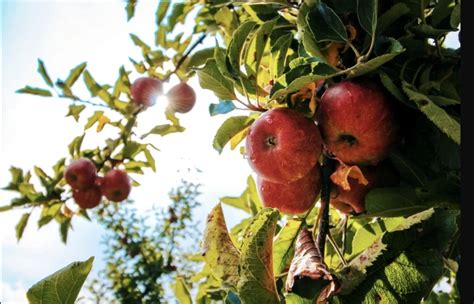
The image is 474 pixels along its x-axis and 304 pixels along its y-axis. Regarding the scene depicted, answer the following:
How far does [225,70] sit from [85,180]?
145 cm

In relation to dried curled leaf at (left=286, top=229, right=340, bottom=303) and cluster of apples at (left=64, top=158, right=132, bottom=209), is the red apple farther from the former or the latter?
dried curled leaf at (left=286, top=229, right=340, bottom=303)

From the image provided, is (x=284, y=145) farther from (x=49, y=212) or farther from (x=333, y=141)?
(x=49, y=212)

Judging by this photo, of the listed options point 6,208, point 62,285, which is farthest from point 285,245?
point 6,208

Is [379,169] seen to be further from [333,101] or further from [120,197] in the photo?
[120,197]

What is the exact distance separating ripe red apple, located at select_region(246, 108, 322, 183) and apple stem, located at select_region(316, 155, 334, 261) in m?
0.05

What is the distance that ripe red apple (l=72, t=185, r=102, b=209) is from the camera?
7.49 feet

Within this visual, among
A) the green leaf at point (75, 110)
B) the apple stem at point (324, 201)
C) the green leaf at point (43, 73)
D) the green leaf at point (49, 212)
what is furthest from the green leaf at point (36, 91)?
the apple stem at point (324, 201)

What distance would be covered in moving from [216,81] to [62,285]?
45 cm

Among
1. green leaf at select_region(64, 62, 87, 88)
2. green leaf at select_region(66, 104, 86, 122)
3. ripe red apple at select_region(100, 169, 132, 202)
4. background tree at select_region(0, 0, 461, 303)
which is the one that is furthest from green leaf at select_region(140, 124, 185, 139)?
background tree at select_region(0, 0, 461, 303)

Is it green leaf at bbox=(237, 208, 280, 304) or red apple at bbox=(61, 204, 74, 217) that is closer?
green leaf at bbox=(237, 208, 280, 304)

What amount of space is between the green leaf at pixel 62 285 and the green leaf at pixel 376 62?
449mm

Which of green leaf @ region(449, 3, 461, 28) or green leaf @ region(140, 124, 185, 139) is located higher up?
green leaf @ region(449, 3, 461, 28)

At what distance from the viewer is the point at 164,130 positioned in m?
2.11

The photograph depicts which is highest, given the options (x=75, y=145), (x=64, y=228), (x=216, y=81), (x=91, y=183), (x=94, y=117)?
(x=216, y=81)
